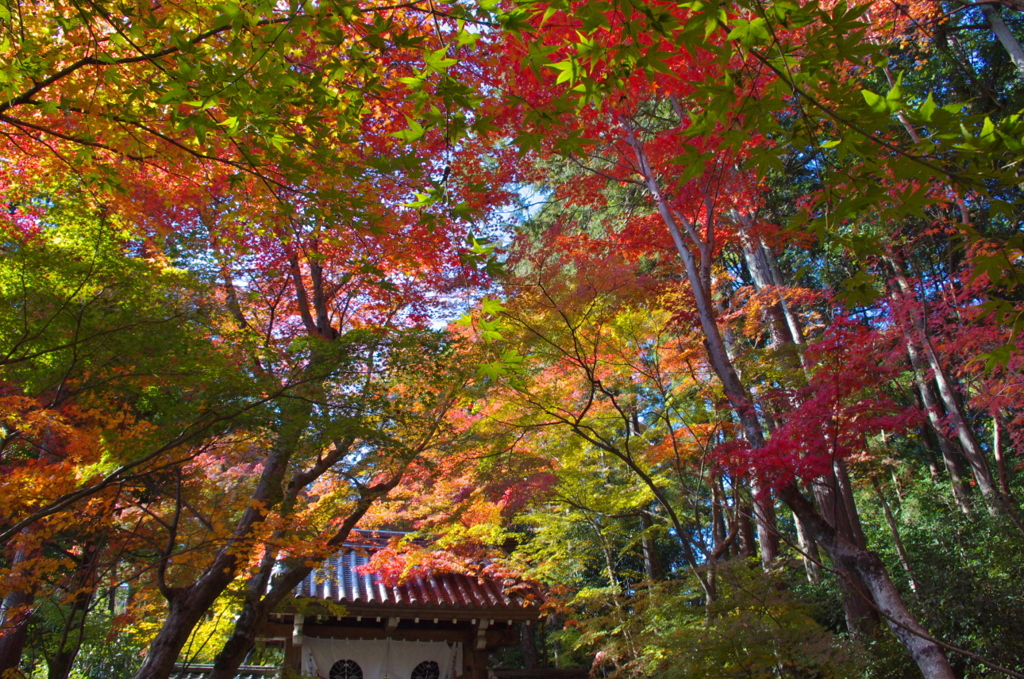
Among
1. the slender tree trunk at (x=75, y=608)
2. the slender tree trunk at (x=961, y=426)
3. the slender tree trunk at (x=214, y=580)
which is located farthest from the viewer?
the slender tree trunk at (x=961, y=426)

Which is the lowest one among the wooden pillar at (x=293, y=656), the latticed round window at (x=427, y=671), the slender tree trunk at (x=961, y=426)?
the latticed round window at (x=427, y=671)

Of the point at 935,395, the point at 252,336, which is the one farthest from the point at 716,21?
the point at 935,395

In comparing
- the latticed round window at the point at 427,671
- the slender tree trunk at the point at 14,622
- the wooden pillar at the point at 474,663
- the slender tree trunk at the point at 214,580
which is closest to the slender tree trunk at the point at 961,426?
the wooden pillar at the point at 474,663

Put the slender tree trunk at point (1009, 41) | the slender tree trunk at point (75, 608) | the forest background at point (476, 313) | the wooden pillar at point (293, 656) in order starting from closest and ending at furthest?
1. the forest background at point (476, 313)
2. the slender tree trunk at point (75, 608)
3. the slender tree trunk at point (1009, 41)
4. the wooden pillar at point (293, 656)

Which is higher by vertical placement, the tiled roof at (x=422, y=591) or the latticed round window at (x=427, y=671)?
the tiled roof at (x=422, y=591)

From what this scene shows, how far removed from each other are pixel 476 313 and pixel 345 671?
559 centimetres

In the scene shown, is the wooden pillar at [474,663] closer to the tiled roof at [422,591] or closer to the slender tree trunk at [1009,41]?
the tiled roof at [422,591]

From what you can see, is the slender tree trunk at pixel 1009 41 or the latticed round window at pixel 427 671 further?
the latticed round window at pixel 427 671

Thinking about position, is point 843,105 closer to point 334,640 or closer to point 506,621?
point 506,621

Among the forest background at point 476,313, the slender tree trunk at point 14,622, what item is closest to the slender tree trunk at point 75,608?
the forest background at point 476,313

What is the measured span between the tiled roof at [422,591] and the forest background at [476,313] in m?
0.46

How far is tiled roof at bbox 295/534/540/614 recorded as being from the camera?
869 centimetres

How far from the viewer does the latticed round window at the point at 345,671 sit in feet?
29.5

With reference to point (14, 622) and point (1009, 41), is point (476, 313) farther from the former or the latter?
point (1009, 41)
